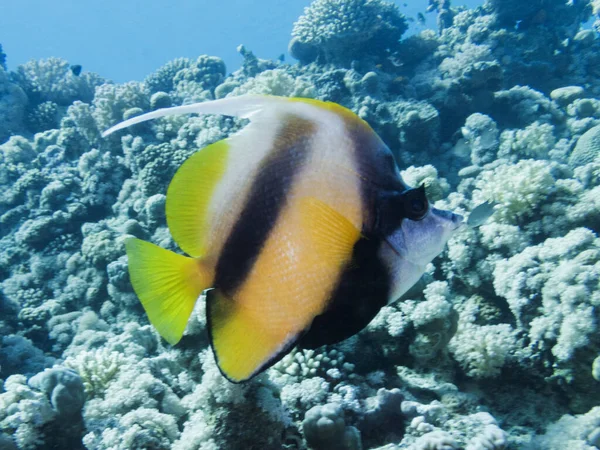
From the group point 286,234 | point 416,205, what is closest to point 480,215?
point 416,205

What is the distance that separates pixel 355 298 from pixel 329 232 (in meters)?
0.16

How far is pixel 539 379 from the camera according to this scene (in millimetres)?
3236

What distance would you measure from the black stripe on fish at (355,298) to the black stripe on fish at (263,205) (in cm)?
19

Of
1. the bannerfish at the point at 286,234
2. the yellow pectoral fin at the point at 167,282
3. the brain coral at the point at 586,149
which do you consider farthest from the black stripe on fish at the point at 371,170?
the brain coral at the point at 586,149

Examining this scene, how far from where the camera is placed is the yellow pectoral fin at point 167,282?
3.00ft

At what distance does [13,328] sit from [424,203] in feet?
21.8

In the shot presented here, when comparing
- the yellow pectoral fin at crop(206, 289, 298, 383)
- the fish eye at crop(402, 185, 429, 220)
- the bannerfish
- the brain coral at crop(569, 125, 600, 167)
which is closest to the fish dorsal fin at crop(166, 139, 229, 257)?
the bannerfish

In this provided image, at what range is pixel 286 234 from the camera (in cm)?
85

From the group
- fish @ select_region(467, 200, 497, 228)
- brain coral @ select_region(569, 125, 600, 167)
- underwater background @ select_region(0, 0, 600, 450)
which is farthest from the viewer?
brain coral @ select_region(569, 125, 600, 167)

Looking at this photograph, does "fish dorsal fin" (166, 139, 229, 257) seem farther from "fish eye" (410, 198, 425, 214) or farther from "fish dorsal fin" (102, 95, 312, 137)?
"fish eye" (410, 198, 425, 214)

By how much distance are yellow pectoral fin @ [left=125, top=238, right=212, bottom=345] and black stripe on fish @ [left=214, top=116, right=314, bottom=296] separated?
62 millimetres

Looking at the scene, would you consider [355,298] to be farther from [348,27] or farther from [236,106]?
[348,27]

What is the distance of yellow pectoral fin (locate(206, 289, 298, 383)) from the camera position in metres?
0.86

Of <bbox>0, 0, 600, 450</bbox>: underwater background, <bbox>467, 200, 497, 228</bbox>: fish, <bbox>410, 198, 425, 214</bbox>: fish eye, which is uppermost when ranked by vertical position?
<bbox>410, 198, 425, 214</bbox>: fish eye
